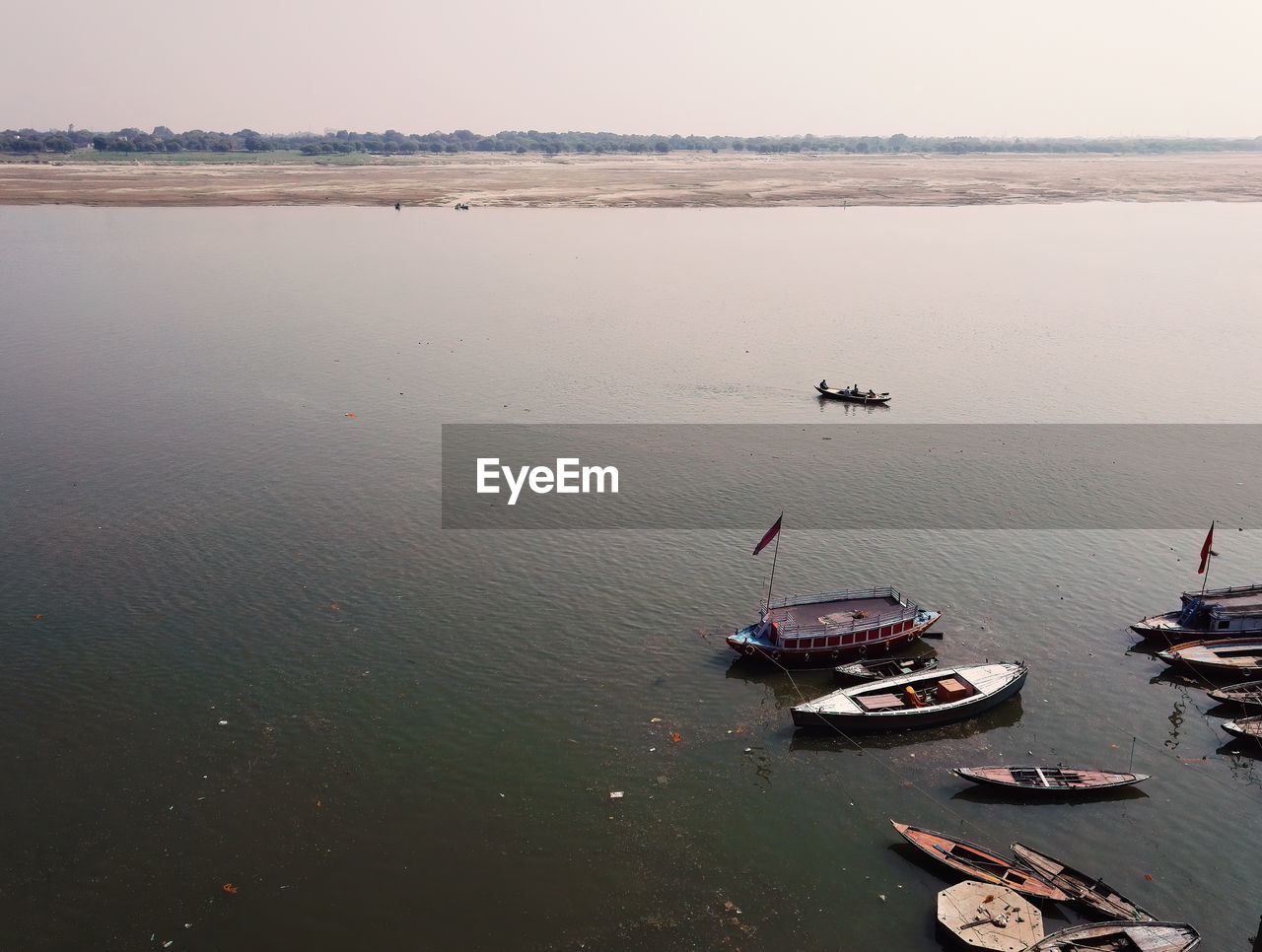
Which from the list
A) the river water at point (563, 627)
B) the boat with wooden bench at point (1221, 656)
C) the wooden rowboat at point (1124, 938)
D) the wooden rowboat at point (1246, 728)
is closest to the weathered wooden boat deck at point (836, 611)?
the river water at point (563, 627)

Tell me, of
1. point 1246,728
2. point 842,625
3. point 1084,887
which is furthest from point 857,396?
point 1084,887

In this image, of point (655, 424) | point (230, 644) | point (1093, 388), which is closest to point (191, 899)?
point (230, 644)

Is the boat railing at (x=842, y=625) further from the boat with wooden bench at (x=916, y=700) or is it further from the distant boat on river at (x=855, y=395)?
the distant boat on river at (x=855, y=395)

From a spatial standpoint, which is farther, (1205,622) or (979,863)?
(1205,622)

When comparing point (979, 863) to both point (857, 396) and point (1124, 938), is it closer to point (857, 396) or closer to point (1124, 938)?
point (1124, 938)

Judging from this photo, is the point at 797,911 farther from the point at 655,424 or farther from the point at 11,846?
the point at 655,424

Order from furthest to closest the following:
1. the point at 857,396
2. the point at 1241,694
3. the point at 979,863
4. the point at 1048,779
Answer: the point at 857,396, the point at 1241,694, the point at 1048,779, the point at 979,863
